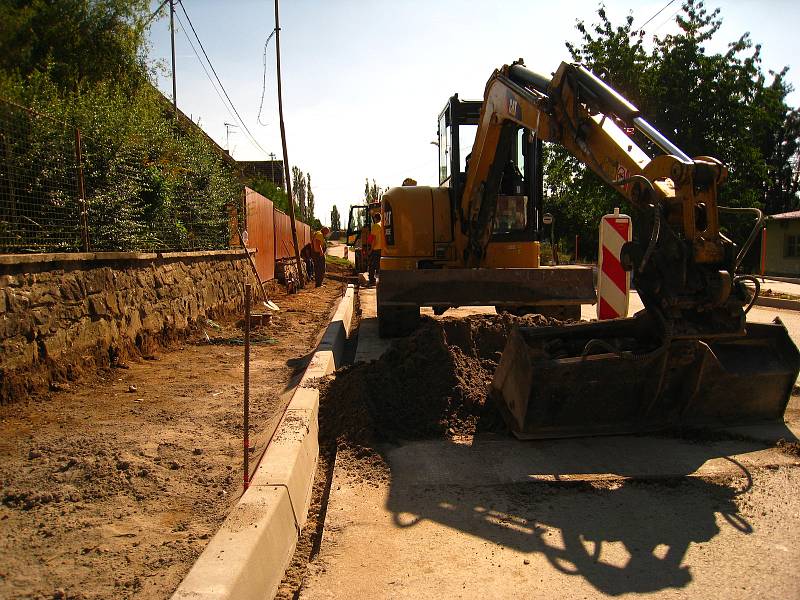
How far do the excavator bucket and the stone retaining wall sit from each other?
396cm

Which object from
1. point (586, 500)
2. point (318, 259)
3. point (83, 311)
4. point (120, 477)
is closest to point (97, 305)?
point (83, 311)

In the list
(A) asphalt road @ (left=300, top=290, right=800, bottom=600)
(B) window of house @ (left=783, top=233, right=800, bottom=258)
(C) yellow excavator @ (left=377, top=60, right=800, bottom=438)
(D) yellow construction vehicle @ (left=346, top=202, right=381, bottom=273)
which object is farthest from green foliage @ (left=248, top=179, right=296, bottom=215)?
(A) asphalt road @ (left=300, top=290, right=800, bottom=600)

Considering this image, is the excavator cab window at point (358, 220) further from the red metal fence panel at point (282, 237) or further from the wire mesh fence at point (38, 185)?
the wire mesh fence at point (38, 185)

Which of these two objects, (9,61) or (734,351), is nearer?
(734,351)

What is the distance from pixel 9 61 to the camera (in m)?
14.3

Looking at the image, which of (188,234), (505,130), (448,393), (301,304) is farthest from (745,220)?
(448,393)

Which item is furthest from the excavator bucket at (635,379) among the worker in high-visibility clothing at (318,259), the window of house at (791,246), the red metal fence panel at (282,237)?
the window of house at (791,246)

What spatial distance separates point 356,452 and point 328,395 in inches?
39.2

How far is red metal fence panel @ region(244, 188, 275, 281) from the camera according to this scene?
49.9ft

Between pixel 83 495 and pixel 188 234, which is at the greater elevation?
pixel 188 234

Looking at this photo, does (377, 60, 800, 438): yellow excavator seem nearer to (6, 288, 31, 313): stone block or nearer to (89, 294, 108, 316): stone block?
(6, 288, 31, 313): stone block

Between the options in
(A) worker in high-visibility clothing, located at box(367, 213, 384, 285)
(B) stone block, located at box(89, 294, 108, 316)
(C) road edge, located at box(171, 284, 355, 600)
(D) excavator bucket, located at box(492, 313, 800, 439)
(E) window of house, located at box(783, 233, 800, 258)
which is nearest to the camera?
(C) road edge, located at box(171, 284, 355, 600)

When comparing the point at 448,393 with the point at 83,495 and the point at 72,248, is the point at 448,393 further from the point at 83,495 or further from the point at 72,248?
the point at 72,248

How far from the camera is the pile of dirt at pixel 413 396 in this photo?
15.7 feet
